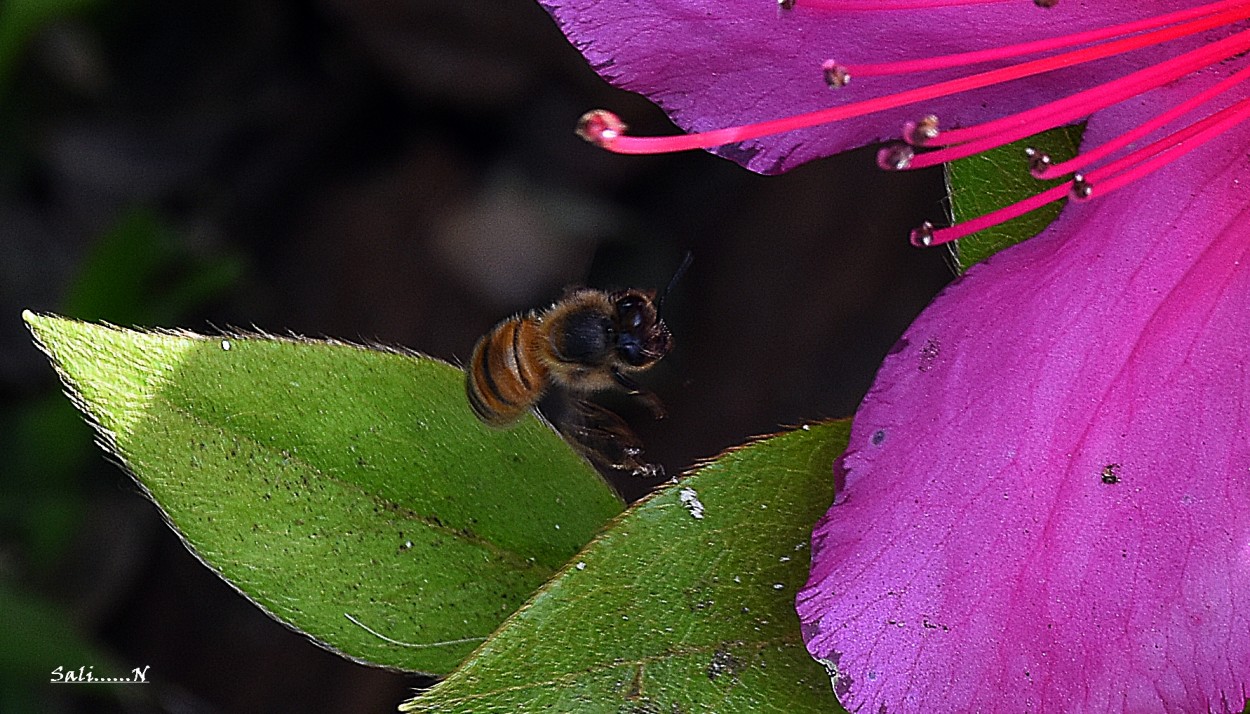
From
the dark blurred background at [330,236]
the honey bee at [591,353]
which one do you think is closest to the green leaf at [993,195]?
the honey bee at [591,353]

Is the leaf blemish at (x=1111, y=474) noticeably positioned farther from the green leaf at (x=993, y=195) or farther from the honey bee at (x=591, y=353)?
the honey bee at (x=591, y=353)

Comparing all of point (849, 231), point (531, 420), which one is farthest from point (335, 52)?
point (531, 420)

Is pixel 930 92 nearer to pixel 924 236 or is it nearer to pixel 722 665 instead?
pixel 924 236

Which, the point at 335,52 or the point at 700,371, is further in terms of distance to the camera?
the point at 335,52

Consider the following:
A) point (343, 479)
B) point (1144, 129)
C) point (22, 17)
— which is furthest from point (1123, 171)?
point (22, 17)

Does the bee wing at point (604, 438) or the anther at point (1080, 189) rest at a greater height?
the anther at point (1080, 189)

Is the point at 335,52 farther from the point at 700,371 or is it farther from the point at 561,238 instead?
the point at 700,371
